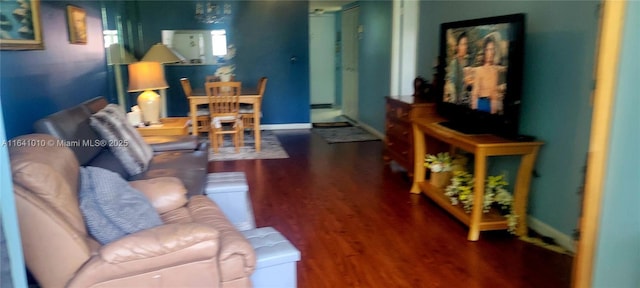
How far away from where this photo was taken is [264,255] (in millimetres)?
2020

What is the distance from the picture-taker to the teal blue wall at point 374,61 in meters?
5.96

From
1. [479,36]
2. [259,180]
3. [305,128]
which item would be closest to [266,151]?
[259,180]

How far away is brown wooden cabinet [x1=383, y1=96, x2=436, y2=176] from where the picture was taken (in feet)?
13.3

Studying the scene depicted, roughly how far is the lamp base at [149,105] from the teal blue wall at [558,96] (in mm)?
3065

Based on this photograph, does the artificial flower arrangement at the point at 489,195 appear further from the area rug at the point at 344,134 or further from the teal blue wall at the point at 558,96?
the area rug at the point at 344,134

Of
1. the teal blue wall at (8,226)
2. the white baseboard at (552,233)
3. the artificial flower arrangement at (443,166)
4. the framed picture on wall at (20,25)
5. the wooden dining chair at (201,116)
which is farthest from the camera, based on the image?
the wooden dining chair at (201,116)

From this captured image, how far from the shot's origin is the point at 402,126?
14.3 ft

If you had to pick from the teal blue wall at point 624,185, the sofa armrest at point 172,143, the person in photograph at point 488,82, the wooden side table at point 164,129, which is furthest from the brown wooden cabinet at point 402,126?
the teal blue wall at point 624,185

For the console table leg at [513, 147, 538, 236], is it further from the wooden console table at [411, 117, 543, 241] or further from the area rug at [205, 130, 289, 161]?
the area rug at [205, 130, 289, 161]

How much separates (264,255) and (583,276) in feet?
4.24

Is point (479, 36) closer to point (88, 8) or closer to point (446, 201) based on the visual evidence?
point (446, 201)

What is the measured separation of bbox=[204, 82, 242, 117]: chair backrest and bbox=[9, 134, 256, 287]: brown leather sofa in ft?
11.9

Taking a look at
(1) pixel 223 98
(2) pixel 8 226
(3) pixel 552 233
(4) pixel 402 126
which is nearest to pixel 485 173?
(3) pixel 552 233

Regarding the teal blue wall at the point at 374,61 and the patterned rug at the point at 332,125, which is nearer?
the teal blue wall at the point at 374,61
